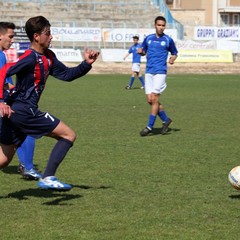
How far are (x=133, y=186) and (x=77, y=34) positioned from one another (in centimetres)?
3397

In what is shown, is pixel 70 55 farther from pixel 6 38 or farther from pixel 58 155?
pixel 58 155

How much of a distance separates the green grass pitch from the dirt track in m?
21.8

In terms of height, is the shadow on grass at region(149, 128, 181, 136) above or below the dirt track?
above

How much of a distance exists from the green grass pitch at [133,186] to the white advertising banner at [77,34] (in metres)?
24.9

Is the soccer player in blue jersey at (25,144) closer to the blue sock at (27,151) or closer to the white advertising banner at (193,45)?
the blue sock at (27,151)

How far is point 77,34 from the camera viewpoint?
→ 1642 inches

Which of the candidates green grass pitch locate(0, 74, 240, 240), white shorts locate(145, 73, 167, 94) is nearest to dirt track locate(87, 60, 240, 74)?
Result: green grass pitch locate(0, 74, 240, 240)

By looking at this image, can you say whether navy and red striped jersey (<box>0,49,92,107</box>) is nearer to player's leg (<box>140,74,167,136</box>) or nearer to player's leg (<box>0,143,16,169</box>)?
player's leg (<box>0,143,16,169</box>)

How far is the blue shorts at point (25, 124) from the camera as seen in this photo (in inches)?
288

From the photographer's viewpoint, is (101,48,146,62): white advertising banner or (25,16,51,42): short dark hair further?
(101,48,146,62): white advertising banner

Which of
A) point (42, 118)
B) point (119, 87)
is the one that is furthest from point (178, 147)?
point (119, 87)

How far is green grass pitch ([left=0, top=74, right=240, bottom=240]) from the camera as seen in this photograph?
632 centimetres

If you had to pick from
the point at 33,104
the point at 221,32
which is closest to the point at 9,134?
the point at 33,104

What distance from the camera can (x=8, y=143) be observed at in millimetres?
7484
